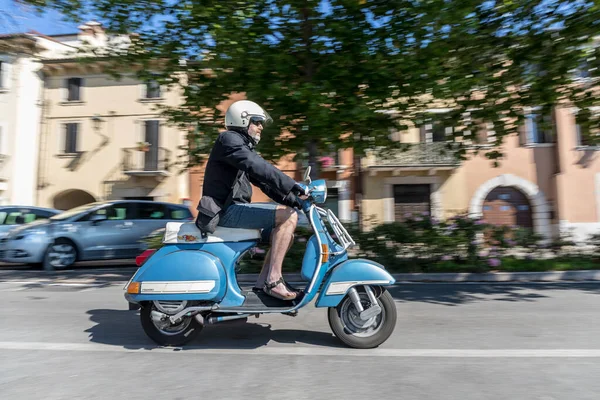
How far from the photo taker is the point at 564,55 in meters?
7.70

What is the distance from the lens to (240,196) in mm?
4215

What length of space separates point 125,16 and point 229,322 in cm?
760

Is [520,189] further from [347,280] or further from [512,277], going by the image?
[347,280]

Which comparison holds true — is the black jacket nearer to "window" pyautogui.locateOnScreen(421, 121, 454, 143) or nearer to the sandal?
the sandal

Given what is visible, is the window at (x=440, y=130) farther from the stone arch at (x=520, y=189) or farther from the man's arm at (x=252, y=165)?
the stone arch at (x=520, y=189)

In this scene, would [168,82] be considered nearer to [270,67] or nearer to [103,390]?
[270,67]

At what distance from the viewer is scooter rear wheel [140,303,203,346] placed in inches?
161

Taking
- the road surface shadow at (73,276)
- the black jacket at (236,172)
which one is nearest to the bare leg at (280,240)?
the black jacket at (236,172)

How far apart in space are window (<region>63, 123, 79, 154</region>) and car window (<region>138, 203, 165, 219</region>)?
15451mm

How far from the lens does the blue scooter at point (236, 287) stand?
12.8 ft

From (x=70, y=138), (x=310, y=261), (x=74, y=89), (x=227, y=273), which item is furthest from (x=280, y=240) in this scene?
(x=74, y=89)

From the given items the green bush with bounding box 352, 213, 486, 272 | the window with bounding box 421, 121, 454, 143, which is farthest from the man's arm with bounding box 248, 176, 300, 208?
the window with bounding box 421, 121, 454, 143

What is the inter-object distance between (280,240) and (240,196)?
56 cm

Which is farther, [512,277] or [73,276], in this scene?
[73,276]
